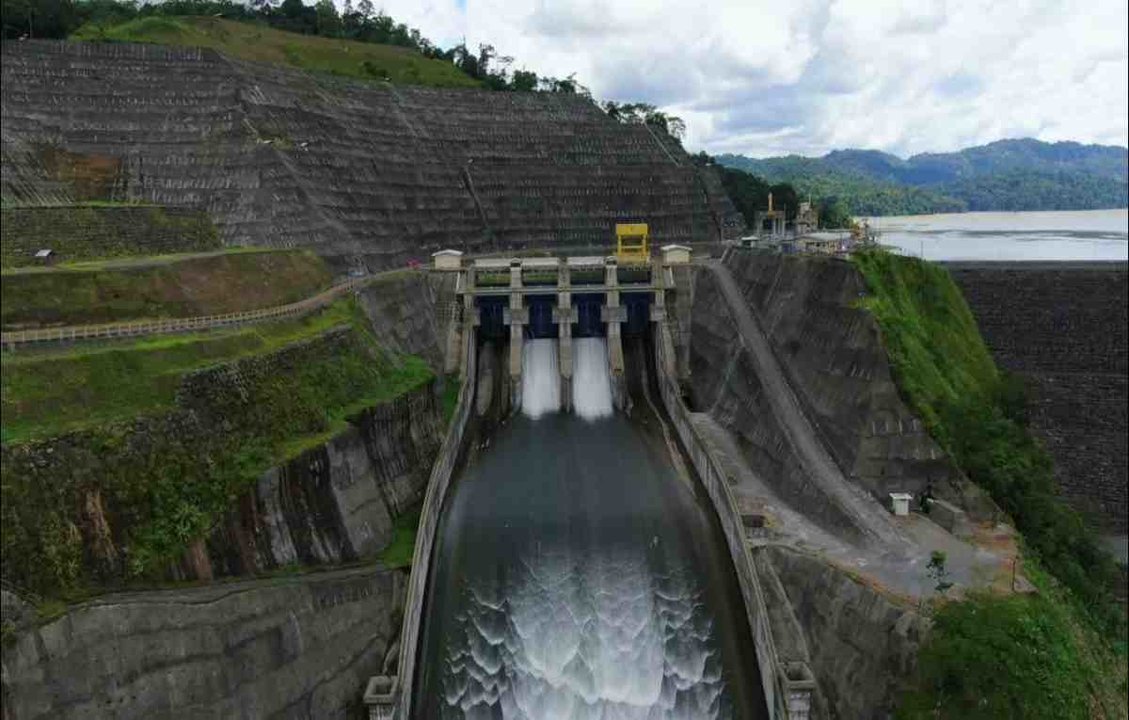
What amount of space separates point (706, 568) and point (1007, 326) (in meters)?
32.7

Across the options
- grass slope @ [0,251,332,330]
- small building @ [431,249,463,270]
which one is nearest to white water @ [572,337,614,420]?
small building @ [431,249,463,270]

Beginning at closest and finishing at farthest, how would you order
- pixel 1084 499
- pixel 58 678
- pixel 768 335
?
1. pixel 58 678
2. pixel 768 335
3. pixel 1084 499

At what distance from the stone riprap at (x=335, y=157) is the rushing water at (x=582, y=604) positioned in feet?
59.7

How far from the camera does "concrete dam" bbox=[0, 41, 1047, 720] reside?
19016mm

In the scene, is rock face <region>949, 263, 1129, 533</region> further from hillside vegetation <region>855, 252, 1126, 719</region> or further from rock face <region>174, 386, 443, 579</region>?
rock face <region>174, 386, 443, 579</region>

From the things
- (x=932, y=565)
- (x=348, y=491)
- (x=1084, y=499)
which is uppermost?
(x=348, y=491)

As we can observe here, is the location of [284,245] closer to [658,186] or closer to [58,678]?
[58,678]

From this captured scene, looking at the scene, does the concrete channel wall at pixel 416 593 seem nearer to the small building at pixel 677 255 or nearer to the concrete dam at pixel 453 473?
the concrete dam at pixel 453 473

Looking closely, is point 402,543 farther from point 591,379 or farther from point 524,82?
point 524,82

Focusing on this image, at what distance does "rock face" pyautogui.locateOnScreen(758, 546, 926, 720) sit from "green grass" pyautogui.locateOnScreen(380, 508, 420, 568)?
11882mm

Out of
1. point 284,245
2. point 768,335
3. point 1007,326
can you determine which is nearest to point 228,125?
point 284,245

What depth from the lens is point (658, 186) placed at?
64.2 metres

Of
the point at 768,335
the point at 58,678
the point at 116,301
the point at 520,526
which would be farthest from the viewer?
the point at 768,335

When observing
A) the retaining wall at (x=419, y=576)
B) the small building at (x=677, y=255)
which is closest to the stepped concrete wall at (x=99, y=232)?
the retaining wall at (x=419, y=576)
